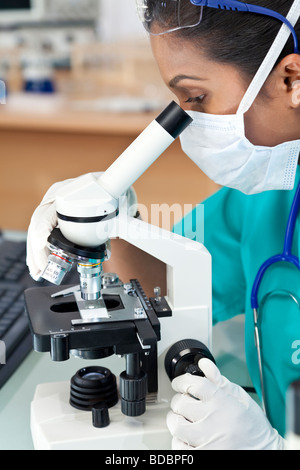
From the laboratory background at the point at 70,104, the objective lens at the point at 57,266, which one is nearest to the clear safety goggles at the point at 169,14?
the objective lens at the point at 57,266

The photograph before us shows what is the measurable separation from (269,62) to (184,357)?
0.48 m

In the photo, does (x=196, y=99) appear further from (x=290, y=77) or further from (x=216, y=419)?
(x=216, y=419)

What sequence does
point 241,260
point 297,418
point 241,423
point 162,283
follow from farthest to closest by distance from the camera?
point 241,260, point 162,283, point 241,423, point 297,418

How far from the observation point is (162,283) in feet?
3.36

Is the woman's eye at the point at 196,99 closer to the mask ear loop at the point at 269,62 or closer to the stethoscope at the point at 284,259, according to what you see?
the mask ear loop at the point at 269,62

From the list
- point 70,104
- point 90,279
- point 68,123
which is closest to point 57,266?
point 90,279

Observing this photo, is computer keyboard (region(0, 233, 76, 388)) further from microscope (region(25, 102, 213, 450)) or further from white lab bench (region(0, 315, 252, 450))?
microscope (region(25, 102, 213, 450))

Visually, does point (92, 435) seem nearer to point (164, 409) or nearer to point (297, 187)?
point (164, 409)

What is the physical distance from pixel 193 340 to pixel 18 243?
805mm

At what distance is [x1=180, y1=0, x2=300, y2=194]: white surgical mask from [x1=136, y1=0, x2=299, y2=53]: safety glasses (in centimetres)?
11

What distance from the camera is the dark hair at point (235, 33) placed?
878 millimetres

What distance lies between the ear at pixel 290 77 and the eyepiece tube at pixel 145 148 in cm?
22

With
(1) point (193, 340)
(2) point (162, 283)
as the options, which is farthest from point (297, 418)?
(2) point (162, 283)

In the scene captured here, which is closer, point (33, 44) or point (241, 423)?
point (241, 423)
